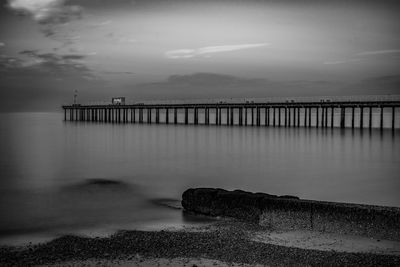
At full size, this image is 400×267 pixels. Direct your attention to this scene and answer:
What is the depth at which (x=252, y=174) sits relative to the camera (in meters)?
17.2

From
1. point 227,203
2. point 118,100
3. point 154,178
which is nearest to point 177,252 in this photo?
point 227,203

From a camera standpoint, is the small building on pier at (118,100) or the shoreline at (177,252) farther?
the small building on pier at (118,100)

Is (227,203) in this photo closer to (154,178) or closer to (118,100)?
(154,178)

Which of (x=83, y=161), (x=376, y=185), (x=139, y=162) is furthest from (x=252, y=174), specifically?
(x=83, y=161)

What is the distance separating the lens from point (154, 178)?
15789 mm

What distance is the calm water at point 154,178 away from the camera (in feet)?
30.6

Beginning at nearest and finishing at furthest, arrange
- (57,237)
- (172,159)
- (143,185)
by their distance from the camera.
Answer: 1. (57,237)
2. (143,185)
3. (172,159)

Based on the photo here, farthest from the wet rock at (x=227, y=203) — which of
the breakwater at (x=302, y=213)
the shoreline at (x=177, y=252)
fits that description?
the shoreline at (x=177, y=252)

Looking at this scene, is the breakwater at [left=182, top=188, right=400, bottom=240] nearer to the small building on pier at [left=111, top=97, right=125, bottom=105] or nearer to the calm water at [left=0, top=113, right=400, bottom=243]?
the calm water at [left=0, top=113, right=400, bottom=243]

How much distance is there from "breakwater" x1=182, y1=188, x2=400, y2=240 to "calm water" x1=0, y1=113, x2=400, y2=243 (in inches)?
30.2

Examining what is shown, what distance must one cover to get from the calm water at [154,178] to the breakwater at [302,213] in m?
→ 0.77

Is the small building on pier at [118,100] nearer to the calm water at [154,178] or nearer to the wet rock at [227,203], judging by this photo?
the calm water at [154,178]

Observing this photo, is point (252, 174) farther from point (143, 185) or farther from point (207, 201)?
point (207, 201)

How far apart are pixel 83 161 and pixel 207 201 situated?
1345 cm
